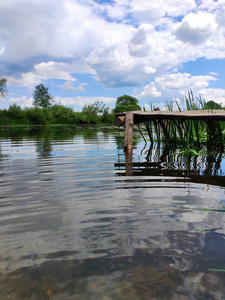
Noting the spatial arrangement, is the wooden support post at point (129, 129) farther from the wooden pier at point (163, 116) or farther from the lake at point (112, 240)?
the lake at point (112, 240)

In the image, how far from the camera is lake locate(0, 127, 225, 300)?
1.12 m

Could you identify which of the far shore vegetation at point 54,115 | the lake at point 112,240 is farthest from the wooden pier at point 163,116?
the far shore vegetation at point 54,115

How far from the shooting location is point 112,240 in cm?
156

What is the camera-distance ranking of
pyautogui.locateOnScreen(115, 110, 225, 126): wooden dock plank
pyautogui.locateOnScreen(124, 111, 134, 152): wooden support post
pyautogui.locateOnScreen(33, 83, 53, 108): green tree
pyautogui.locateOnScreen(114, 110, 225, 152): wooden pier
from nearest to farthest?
pyautogui.locateOnScreen(115, 110, 225, 126): wooden dock plank, pyautogui.locateOnScreen(114, 110, 225, 152): wooden pier, pyautogui.locateOnScreen(124, 111, 134, 152): wooden support post, pyautogui.locateOnScreen(33, 83, 53, 108): green tree

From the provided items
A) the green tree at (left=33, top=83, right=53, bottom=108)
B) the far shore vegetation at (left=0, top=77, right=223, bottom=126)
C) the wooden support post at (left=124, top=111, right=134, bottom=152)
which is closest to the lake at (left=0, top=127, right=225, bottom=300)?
the wooden support post at (left=124, top=111, right=134, bottom=152)

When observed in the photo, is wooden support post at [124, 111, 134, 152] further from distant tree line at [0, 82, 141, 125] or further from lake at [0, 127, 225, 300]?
distant tree line at [0, 82, 141, 125]

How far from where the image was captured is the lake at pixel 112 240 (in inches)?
44.3

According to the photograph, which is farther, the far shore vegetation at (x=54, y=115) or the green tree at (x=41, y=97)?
the green tree at (x=41, y=97)

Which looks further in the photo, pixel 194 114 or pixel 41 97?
pixel 41 97

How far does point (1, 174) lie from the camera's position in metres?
3.65

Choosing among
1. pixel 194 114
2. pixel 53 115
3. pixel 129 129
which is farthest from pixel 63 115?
pixel 194 114

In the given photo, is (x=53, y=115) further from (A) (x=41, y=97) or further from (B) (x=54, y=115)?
(A) (x=41, y=97)

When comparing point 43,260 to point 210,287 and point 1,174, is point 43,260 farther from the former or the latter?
point 1,174

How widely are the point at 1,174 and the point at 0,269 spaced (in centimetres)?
270
